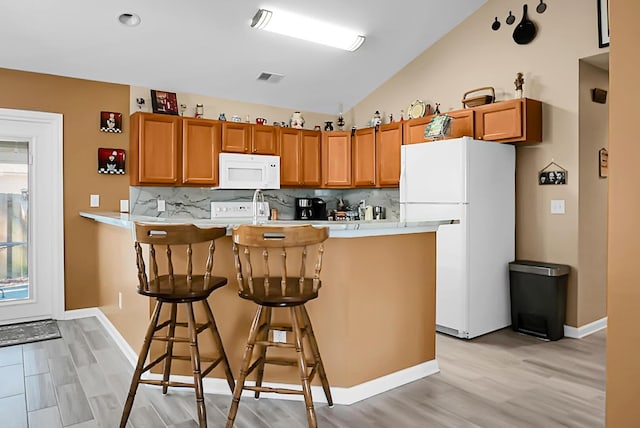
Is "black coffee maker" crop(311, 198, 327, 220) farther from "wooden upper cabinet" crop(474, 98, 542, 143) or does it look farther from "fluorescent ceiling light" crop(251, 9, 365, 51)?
"wooden upper cabinet" crop(474, 98, 542, 143)

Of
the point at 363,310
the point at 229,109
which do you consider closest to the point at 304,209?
the point at 229,109

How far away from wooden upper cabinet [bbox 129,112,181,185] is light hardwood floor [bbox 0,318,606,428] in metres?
1.79

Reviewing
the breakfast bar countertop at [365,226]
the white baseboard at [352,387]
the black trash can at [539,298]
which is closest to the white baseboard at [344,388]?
the white baseboard at [352,387]

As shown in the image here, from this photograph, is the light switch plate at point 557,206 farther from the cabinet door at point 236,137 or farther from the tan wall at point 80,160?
the tan wall at point 80,160

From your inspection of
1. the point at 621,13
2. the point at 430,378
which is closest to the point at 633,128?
the point at 621,13

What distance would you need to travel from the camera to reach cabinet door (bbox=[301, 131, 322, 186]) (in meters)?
5.50

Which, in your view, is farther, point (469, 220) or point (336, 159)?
point (336, 159)

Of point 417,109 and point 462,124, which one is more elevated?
point 417,109

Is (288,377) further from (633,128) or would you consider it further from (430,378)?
(633,128)

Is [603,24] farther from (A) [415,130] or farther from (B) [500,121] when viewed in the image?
(A) [415,130]

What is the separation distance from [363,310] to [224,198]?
10.3ft

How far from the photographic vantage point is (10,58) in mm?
3863

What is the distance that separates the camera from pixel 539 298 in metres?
3.72

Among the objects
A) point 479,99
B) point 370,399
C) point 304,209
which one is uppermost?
point 479,99
